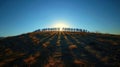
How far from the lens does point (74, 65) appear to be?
48.5 feet

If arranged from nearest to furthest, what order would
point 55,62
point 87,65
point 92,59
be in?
point 87,65 → point 55,62 → point 92,59

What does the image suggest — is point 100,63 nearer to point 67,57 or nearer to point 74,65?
point 74,65

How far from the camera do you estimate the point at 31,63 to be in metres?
15.6

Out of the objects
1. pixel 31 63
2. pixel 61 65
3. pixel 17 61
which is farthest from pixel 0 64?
pixel 61 65

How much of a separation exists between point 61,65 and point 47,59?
2645 millimetres

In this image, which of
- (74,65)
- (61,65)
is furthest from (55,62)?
(74,65)

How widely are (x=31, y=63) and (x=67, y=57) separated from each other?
14.6ft

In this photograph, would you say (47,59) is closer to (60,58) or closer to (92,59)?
(60,58)

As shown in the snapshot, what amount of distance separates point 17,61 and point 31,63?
198cm

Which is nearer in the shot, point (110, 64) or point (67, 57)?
point (110, 64)

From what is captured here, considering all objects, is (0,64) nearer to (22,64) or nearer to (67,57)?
(22,64)

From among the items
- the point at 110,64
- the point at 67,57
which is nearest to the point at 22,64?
the point at 67,57

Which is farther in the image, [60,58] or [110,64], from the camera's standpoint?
[60,58]

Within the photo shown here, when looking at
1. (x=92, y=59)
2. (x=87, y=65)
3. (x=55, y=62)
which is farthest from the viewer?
(x=92, y=59)
